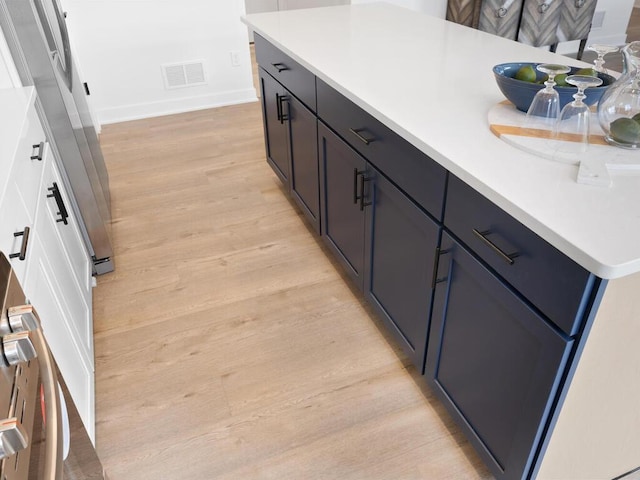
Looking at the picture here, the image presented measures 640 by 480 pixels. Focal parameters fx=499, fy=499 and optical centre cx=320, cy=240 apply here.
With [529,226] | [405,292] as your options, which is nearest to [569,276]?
[529,226]

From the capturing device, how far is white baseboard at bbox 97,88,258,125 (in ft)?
13.6

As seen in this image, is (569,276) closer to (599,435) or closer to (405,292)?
(599,435)

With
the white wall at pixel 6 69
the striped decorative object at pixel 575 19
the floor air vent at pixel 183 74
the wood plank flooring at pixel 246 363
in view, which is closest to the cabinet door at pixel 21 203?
the white wall at pixel 6 69

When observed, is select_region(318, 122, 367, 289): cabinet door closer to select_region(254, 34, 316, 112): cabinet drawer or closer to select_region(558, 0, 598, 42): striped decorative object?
select_region(254, 34, 316, 112): cabinet drawer

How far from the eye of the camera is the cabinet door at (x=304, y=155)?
2158 millimetres

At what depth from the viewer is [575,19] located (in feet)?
14.2

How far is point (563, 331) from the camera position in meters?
0.96

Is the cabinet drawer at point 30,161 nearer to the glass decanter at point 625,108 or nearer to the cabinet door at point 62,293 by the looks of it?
the cabinet door at point 62,293

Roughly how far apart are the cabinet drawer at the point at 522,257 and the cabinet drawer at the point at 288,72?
1009 millimetres

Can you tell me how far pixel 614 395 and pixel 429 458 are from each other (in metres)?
0.61

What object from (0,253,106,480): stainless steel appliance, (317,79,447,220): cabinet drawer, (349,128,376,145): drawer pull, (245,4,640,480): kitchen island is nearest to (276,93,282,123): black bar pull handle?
(245,4,640,480): kitchen island

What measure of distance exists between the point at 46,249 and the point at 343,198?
1.05 metres

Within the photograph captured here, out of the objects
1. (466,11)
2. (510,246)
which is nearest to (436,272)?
(510,246)

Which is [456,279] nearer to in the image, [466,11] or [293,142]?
[293,142]
